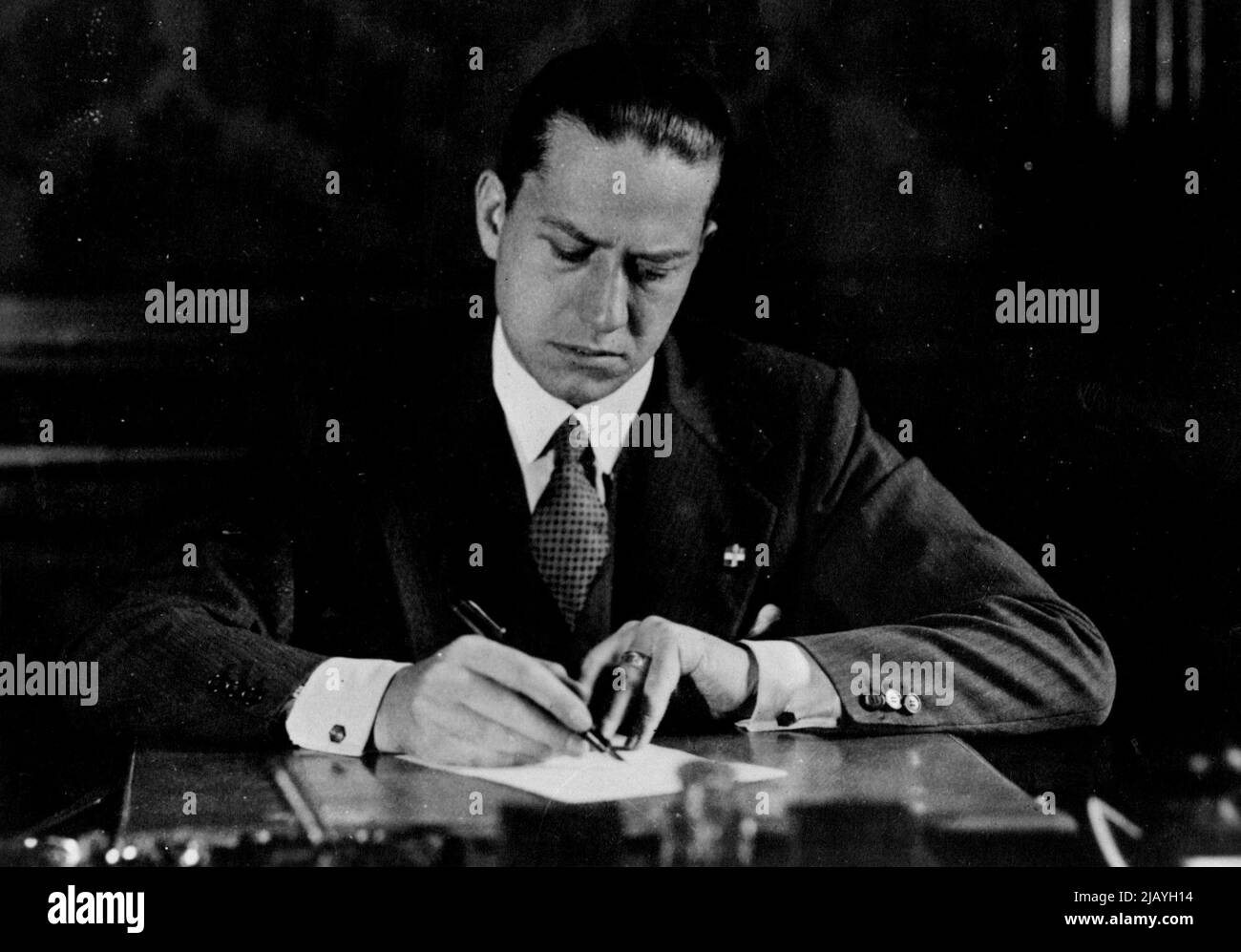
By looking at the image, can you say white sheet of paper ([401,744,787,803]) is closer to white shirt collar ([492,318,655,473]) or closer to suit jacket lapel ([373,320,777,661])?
suit jacket lapel ([373,320,777,661])

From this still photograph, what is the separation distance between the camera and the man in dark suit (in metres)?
1.74

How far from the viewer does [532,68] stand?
1812 millimetres

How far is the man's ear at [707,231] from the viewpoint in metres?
1.79

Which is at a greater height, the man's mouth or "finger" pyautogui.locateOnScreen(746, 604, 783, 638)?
the man's mouth

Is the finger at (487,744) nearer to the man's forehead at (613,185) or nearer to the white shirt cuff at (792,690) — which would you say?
the white shirt cuff at (792,690)

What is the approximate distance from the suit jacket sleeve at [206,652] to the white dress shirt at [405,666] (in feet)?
0.11

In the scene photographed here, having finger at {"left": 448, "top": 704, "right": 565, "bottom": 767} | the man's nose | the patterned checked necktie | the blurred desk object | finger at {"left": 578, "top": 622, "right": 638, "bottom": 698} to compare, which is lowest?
the blurred desk object

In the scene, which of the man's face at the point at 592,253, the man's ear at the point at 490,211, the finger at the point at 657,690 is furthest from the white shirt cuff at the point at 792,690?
the man's ear at the point at 490,211

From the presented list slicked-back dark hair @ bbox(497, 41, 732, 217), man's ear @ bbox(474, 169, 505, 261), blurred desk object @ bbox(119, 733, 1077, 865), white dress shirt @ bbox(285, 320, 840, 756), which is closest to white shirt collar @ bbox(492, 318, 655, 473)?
white dress shirt @ bbox(285, 320, 840, 756)

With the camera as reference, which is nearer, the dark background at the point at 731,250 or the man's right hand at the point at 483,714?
the man's right hand at the point at 483,714

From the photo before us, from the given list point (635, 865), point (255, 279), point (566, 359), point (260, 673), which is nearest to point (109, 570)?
point (260, 673)

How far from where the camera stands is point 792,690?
1.73 metres
